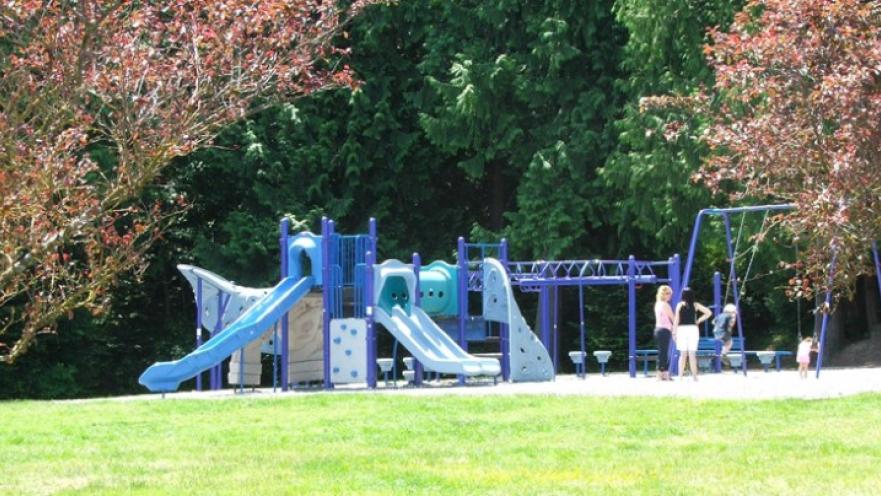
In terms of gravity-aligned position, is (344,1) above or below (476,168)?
above

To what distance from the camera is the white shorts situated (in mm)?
21812

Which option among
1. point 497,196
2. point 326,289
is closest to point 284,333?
point 326,289

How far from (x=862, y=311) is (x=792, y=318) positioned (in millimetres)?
1736

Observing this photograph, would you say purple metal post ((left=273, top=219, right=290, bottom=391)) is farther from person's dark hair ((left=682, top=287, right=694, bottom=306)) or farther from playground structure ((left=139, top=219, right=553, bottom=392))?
person's dark hair ((left=682, top=287, right=694, bottom=306))

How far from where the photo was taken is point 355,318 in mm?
22688

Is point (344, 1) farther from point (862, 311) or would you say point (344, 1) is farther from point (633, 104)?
point (862, 311)

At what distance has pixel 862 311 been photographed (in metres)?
33.7

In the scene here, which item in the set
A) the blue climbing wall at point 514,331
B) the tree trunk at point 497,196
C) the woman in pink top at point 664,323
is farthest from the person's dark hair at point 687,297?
the tree trunk at point 497,196

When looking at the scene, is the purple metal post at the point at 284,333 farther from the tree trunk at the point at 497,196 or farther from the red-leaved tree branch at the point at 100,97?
the red-leaved tree branch at the point at 100,97

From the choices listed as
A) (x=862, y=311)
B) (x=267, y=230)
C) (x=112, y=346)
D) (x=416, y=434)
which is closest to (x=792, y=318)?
(x=862, y=311)

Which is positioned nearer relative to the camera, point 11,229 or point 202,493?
point 11,229

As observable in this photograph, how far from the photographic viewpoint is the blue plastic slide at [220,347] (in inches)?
827

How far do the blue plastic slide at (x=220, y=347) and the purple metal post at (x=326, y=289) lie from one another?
384mm

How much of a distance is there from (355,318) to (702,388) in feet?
18.6
